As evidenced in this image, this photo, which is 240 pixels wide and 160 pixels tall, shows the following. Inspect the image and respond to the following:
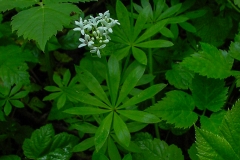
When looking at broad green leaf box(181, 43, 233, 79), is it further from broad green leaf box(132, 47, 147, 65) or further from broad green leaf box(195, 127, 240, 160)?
broad green leaf box(195, 127, 240, 160)

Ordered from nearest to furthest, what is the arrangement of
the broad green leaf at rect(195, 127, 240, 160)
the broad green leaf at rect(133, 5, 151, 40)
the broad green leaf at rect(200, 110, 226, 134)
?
the broad green leaf at rect(195, 127, 240, 160)
the broad green leaf at rect(200, 110, 226, 134)
the broad green leaf at rect(133, 5, 151, 40)

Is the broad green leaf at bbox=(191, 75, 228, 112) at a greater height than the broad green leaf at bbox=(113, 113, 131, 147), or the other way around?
the broad green leaf at bbox=(191, 75, 228, 112)

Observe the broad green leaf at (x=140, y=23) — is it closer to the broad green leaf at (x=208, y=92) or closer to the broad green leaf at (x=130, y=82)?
the broad green leaf at (x=130, y=82)

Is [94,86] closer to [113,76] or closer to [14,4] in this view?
[113,76]

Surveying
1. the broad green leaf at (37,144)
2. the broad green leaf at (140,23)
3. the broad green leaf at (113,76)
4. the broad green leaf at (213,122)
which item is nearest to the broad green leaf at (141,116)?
the broad green leaf at (113,76)

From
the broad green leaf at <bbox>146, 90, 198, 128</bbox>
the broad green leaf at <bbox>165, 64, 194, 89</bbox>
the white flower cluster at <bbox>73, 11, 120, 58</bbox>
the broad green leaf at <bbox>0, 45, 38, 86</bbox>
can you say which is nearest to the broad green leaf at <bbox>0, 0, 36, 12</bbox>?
the white flower cluster at <bbox>73, 11, 120, 58</bbox>
